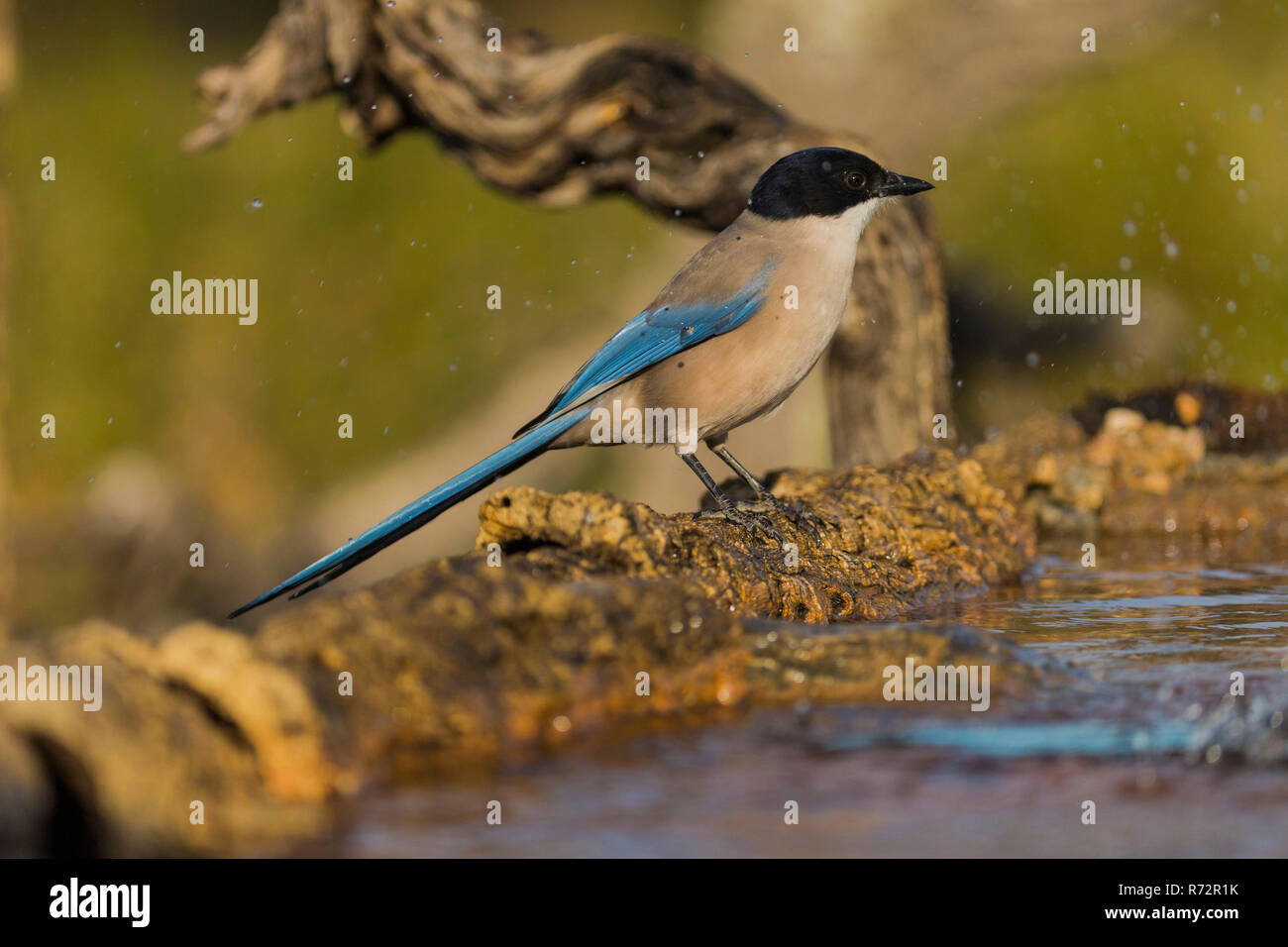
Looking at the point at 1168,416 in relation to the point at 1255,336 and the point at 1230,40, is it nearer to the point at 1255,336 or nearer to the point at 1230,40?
the point at 1255,336

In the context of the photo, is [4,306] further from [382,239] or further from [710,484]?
[710,484]

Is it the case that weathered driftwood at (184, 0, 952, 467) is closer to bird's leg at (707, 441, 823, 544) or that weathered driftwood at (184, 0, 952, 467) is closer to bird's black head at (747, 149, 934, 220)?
bird's black head at (747, 149, 934, 220)

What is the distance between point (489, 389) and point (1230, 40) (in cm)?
593

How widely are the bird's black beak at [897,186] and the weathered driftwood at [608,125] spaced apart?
1597 millimetres

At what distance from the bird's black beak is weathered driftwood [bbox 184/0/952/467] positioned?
5.24ft

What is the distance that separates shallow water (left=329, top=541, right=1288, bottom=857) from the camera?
6.67ft

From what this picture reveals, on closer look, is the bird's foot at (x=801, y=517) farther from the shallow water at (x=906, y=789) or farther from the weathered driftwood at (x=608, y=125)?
the weathered driftwood at (x=608, y=125)

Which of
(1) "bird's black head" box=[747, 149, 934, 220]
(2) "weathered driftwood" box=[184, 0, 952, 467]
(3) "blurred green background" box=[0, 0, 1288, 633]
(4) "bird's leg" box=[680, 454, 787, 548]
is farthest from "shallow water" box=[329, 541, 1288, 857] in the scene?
(3) "blurred green background" box=[0, 0, 1288, 633]

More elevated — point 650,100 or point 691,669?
point 650,100

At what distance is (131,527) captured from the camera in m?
12.1

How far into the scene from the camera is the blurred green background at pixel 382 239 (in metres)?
10.3

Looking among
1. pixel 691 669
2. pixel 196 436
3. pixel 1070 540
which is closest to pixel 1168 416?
pixel 1070 540

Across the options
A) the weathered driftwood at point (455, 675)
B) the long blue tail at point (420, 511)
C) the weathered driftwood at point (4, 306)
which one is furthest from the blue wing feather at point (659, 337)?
the weathered driftwood at point (4, 306)

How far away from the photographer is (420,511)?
3879mm
